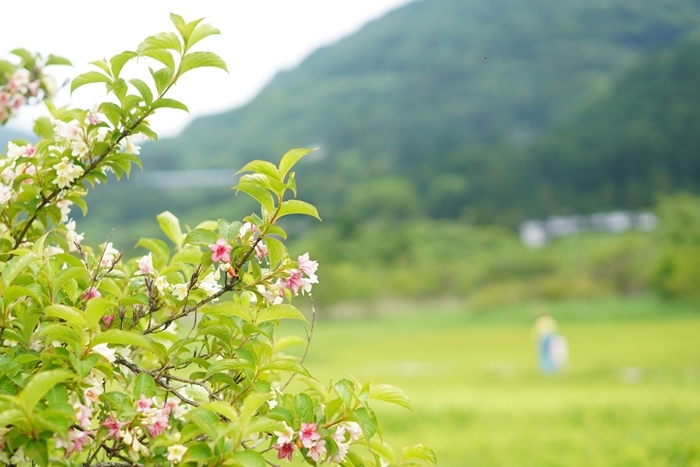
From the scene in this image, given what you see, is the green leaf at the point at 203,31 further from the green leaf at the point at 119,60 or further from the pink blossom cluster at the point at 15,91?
the pink blossom cluster at the point at 15,91

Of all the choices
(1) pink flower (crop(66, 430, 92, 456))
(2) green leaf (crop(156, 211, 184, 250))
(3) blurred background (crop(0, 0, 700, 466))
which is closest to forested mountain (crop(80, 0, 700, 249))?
(3) blurred background (crop(0, 0, 700, 466))

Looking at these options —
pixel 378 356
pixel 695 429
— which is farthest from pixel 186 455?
pixel 378 356

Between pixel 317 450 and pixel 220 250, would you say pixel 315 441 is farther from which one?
pixel 220 250

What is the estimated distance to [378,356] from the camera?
16734mm

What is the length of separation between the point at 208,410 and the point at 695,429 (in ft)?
16.4

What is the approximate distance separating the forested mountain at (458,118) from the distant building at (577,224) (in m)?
0.91

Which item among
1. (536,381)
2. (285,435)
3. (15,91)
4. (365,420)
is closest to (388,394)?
(365,420)

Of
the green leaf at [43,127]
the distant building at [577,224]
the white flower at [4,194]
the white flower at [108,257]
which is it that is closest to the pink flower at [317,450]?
the white flower at [108,257]

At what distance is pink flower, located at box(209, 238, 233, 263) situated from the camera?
1.07 metres

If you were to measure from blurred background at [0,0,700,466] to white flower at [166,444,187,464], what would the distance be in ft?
4.94

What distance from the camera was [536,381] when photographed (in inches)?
400

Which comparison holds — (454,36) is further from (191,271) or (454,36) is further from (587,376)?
(191,271)

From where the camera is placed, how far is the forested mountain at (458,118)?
151 ft

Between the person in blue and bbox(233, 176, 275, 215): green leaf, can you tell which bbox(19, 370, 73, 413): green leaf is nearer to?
bbox(233, 176, 275, 215): green leaf
